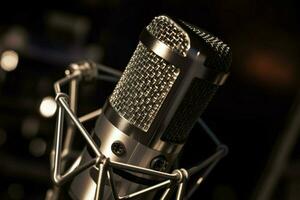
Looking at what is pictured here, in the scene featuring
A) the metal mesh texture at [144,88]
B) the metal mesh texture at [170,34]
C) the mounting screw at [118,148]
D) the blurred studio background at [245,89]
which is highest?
the metal mesh texture at [170,34]

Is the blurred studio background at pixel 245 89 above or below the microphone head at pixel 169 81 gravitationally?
below

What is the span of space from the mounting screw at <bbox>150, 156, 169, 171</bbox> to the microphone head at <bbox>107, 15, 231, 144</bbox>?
0.08 feet

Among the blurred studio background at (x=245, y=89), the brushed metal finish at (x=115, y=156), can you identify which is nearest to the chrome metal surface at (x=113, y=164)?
the brushed metal finish at (x=115, y=156)

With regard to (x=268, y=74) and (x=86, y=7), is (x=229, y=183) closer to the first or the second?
(x=268, y=74)

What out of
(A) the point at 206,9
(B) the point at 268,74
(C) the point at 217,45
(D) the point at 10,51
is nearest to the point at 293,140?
(B) the point at 268,74

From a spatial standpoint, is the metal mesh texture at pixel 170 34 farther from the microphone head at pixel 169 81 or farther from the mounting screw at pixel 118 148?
the mounting screw at pixel 118 148

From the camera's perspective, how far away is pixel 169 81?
0.60m

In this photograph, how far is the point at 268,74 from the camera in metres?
1.20

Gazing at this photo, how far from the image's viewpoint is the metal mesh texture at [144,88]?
61 centimetres

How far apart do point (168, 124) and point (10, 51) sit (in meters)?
1.16

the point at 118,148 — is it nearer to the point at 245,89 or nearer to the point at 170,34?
the point at 170,34

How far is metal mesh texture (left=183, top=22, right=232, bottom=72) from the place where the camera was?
60cm

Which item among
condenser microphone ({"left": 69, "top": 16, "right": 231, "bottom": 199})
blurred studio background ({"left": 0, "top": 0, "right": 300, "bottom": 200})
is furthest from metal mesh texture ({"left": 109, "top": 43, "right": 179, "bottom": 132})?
blurred studio background ({"left": 0, "top": 0, "right": 300, "bottom": 200})

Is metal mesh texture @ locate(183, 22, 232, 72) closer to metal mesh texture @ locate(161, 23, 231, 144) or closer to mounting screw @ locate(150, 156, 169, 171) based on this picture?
metal mesh texture @ locate(161, 23, 231, 144)
